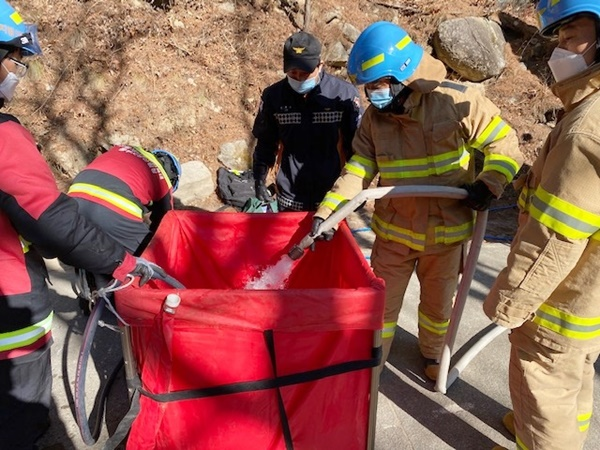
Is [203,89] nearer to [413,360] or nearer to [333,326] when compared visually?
[413,360]

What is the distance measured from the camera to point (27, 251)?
5.86 ft

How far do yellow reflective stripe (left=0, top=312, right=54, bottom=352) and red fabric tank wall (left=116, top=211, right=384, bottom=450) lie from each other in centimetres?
48

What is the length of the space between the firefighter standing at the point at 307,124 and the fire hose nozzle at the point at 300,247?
91cm

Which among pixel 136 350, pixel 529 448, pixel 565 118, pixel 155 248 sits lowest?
pixel 529 448

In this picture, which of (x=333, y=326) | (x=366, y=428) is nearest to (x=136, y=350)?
(x=333, y=326)

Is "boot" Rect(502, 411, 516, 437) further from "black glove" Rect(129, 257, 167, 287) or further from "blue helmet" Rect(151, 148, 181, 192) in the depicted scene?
"blue helmet" Rect(151, 148, 181, 192)

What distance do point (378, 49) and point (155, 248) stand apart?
1356 mm

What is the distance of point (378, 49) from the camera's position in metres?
2.02

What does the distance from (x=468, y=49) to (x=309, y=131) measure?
20.7 ft

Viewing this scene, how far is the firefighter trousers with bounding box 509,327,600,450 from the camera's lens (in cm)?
163

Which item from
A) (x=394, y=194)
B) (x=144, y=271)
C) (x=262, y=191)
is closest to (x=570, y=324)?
(x=394, y=194)

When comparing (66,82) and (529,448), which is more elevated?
A: (66,82)

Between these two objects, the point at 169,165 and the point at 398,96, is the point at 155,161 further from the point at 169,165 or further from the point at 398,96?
the point at 398,96

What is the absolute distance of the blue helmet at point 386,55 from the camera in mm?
2012
